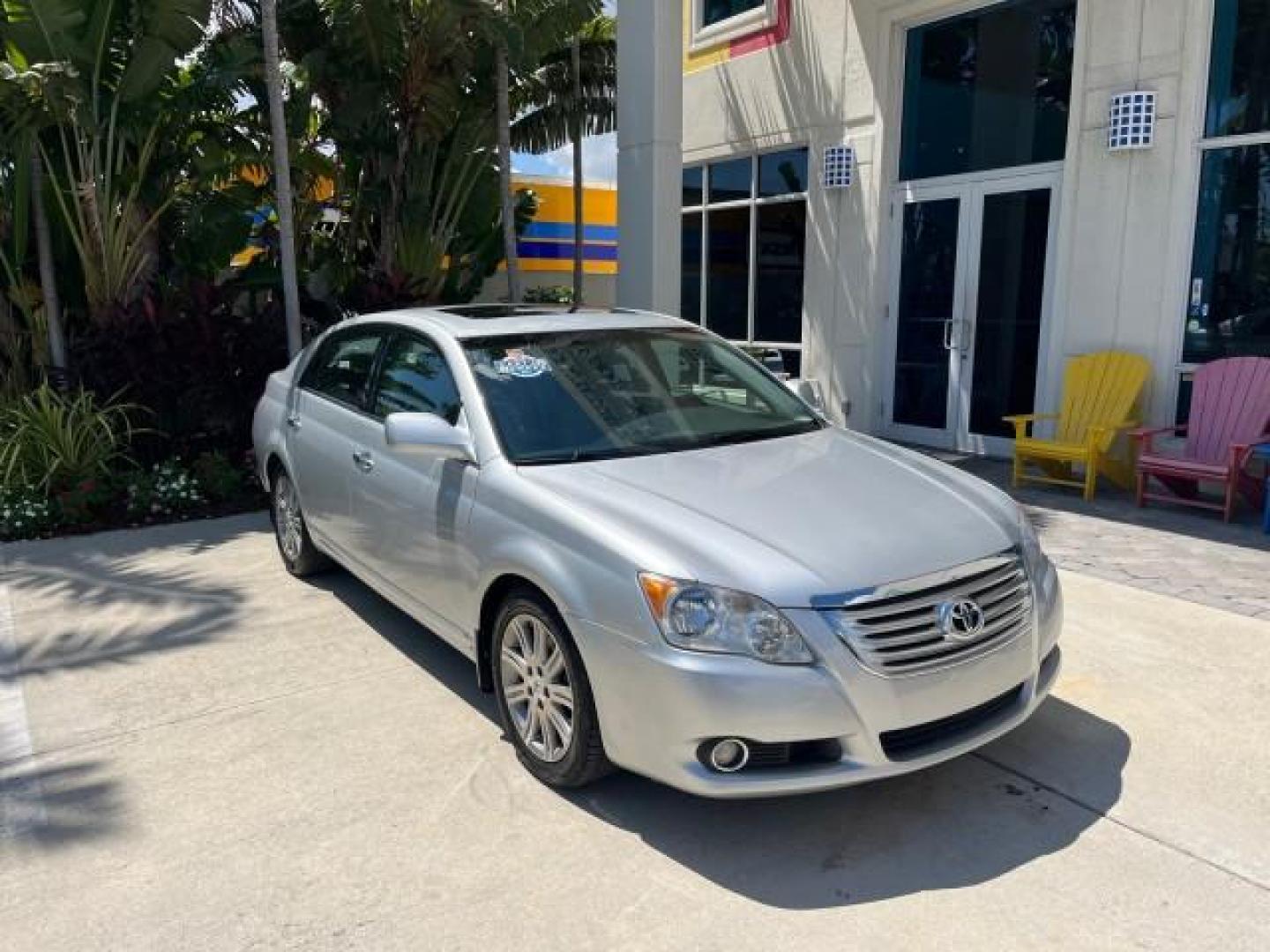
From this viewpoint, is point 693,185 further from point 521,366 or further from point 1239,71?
point 521,366

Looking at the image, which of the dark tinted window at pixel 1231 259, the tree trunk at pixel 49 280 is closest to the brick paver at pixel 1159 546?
the dark tinted window at pixel 1231 259

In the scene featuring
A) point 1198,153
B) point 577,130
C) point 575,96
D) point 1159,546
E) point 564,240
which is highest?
point 575,96

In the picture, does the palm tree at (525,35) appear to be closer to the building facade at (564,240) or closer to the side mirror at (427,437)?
the side mirror at (427,437)

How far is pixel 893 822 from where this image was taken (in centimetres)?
323

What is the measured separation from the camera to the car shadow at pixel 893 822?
2949 millimetres

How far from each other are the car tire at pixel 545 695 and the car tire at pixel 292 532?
2406mm

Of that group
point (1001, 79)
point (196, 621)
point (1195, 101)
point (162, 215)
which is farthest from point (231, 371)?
point (1195, 101)

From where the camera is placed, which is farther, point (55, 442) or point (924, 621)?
point (55, 442)

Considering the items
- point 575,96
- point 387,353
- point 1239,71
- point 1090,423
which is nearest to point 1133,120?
point 1239,71

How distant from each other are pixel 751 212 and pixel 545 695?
9460 millimetres

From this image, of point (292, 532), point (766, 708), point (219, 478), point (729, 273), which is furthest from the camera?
point (729, 273)

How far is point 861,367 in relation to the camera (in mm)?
10391

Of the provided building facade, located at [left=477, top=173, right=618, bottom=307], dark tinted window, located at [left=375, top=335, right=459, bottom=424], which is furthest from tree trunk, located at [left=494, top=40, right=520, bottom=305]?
building facade, located at [left=477, top=173, right=618, bottom=307]

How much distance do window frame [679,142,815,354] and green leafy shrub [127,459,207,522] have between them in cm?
557
